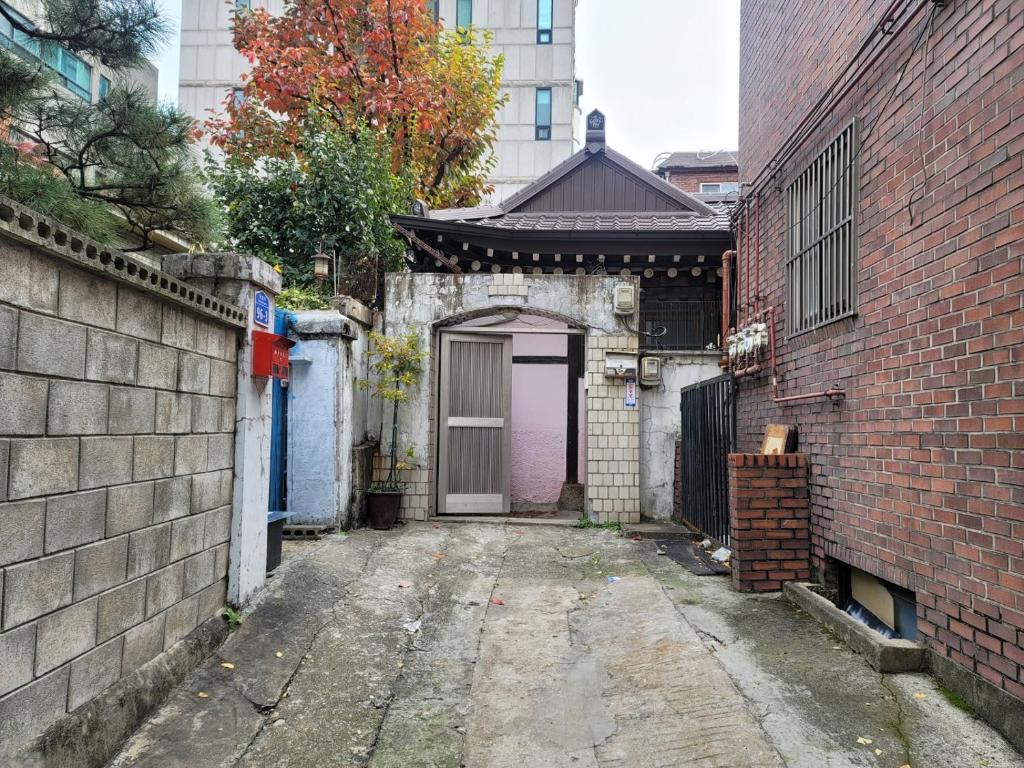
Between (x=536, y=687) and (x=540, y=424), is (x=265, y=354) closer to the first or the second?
(x=536, y=687)

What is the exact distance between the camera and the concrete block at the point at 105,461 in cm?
261

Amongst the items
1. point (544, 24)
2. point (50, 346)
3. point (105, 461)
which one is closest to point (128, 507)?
point (105, 461)

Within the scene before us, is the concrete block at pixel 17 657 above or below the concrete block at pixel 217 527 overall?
below

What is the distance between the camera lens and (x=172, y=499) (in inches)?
130

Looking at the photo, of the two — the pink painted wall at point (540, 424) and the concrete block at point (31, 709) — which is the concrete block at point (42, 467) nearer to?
the concrete block at point (31, 709)

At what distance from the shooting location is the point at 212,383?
374 centimetres

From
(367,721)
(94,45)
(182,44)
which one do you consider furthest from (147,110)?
Result: (182,44)

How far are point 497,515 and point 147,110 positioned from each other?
5819 millimetres

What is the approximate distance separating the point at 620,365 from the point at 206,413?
5183 mm

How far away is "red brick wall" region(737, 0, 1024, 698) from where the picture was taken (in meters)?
2.81

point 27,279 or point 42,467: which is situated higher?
point 27,279

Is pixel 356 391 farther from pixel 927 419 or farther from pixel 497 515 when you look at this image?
pixel 927 419

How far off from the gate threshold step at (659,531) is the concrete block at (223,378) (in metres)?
4.72

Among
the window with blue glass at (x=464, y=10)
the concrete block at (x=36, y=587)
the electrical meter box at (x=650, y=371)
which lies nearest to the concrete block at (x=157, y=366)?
the concrete block at (x=36, y=587)
